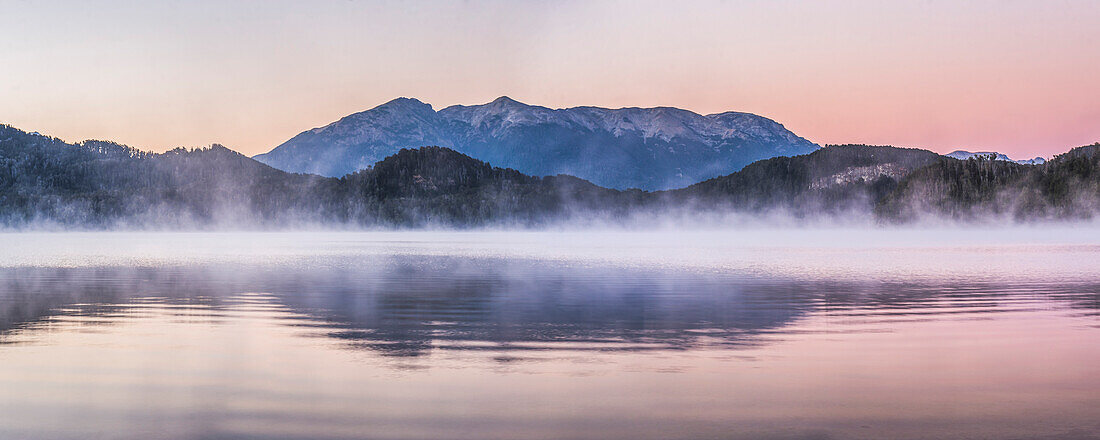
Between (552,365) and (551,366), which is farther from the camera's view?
(552,365)

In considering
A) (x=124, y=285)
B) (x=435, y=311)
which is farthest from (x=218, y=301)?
(x=124, y=285)

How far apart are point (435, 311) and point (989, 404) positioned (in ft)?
78.1

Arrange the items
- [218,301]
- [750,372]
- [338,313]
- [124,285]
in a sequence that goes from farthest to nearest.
Answer: [124,285]
[218,301]
[338,313]
[750,372]

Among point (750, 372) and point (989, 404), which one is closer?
point (989, 404)

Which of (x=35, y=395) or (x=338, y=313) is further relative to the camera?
(x=338, y=313)

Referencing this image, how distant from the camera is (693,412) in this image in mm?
16406

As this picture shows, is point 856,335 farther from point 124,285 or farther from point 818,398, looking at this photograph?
point 124,285

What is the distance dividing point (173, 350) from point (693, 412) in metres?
16.0

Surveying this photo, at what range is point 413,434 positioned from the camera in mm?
14766

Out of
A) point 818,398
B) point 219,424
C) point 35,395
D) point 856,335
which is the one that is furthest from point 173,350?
point 856,335

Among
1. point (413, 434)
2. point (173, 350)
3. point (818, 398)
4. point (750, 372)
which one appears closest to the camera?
point (413, 434)

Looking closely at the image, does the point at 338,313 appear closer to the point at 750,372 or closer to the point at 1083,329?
the point at 750,372

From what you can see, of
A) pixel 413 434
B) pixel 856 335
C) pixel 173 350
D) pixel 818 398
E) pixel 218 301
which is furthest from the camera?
pixel 218 301

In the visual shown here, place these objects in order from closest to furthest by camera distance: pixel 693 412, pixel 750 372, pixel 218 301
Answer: pixel 693 412 → pixel 750 372 → pixel 218 301
